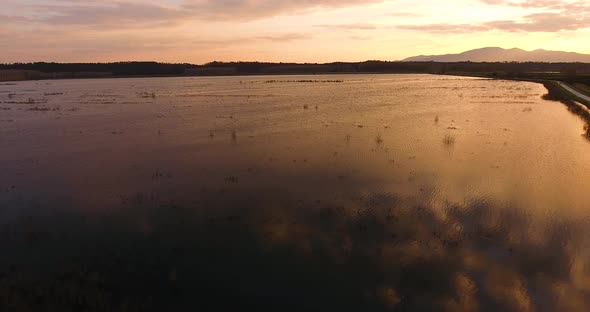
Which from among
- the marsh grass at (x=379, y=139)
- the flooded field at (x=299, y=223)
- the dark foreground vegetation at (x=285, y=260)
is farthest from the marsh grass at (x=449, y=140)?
the dark foreground vegetation at (x=285, y=260)

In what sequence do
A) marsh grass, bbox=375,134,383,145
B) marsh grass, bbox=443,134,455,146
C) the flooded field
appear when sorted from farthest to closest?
marsh grass, bbox=375,134,383,145 → marsh grass, bbox=443,134,455,146 → the flooded field

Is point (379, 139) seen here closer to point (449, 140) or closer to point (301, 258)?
point (449, 140)

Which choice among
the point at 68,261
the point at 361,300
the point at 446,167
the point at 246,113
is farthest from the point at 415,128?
the point at 68,261

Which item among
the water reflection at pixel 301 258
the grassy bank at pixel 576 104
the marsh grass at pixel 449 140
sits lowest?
the water reflection at pixel 301 258

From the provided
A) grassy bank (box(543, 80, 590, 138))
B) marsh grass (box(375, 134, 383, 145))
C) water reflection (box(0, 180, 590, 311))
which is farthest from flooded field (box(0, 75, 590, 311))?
grassy bank (box(543, 80, 590, 138))

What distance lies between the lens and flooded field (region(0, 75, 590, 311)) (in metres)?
8.09

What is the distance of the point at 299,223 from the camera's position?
11.4m

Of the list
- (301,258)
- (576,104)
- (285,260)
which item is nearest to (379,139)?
(301,258)

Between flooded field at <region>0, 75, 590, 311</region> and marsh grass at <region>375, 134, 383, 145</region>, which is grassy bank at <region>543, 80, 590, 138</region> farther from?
marsh grass at <region>375, 134, 383, 145</region>

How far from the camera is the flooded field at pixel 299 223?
8086 mm

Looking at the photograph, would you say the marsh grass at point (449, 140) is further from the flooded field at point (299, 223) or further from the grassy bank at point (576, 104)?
the grassy bank at point (576, 104)

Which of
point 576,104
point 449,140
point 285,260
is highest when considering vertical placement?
point 576,104

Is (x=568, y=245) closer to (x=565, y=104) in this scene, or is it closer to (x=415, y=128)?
(x=415, y=128)

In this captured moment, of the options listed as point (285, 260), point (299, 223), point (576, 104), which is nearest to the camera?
point (285, 260)
